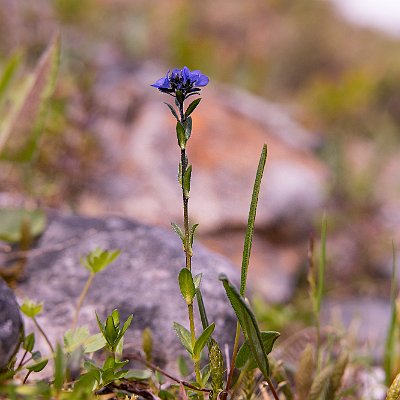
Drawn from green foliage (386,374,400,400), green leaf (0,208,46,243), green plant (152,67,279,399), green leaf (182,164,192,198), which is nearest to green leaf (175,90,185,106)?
green plant (152,67,279,399)

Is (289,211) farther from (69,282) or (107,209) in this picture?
(69,282)

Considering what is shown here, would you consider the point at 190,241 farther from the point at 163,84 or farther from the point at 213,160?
the point at 213,160

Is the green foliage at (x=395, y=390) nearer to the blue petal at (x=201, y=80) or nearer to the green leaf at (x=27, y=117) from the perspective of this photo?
the blue petal at (x=201, y=80)

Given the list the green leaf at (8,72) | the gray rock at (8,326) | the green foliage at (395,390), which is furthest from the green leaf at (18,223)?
the green foliage at (395,390)

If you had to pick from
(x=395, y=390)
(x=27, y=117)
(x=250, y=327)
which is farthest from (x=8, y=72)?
(x=395, y=390)

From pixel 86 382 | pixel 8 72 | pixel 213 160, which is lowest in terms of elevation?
pixel 86 382

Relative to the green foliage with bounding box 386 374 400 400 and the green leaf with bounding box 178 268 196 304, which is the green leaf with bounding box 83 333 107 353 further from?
the green foliage with bounding box 386 374 400 400
